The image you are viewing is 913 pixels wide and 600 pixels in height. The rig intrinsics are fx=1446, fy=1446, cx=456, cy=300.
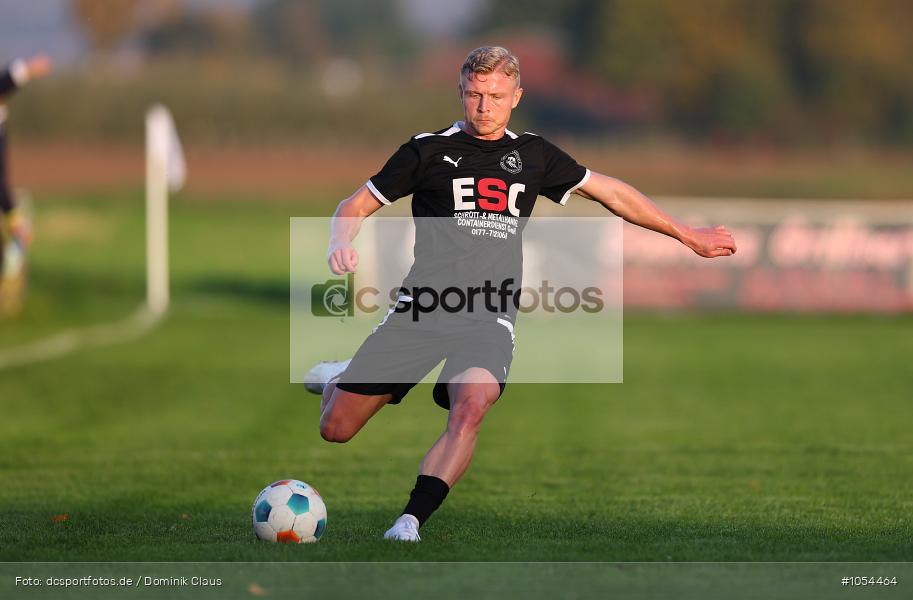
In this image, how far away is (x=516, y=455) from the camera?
12.4 m

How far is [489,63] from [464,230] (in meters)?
0.90

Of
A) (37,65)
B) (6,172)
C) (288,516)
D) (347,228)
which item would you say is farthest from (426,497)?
(6,172)

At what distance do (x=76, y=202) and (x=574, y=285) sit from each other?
2610 cm

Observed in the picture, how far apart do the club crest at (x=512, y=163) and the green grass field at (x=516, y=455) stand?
1983 mm

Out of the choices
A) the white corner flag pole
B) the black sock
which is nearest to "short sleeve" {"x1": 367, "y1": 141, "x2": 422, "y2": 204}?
the black sock

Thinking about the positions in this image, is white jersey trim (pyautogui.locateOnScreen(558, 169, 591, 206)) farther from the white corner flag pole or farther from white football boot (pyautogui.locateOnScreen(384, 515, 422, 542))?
the white corner flag pole

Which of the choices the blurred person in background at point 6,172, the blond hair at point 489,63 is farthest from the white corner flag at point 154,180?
the blond hair at point 489,63

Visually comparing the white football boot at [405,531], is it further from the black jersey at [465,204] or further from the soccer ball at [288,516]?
the black jersey at [465,204]

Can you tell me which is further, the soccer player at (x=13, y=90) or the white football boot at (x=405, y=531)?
the soccer player at (x=13, y=90)

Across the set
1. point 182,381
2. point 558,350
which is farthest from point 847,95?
point 182,381

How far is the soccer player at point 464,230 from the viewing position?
7652 millimetres

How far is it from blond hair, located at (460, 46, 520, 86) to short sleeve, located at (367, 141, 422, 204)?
0.51 metres

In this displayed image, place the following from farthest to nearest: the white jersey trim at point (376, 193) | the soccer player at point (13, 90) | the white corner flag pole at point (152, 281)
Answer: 1. the white corner flag pole at point (152, 281)
2. the soccer player at point (13, 90)
3. the white jersey trim at point (376, 193)

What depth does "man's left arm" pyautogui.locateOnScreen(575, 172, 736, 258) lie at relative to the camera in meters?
8.11
